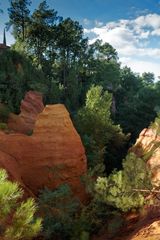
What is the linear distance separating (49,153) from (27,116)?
6207 millimetres

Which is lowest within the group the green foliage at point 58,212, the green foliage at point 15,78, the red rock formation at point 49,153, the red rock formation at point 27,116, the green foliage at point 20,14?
the green foliage at point 58,212

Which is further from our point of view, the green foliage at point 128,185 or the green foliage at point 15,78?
the green foliage at point 15,78

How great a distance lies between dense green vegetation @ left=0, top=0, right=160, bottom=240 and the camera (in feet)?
45.4

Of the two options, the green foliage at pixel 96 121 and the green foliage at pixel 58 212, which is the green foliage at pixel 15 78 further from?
the green foliage at pixel 58 212

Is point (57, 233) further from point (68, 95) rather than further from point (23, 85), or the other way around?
point (68, 95)

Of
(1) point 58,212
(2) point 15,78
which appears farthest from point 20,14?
(1) point 58,212

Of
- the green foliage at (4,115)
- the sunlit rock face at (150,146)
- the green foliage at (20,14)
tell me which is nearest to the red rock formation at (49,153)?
the sunlit rock face at (150,146)

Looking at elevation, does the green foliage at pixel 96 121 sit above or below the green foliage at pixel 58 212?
above

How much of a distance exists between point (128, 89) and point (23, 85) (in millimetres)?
27433

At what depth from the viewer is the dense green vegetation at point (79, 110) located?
45.4 feet

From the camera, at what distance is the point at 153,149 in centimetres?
2197

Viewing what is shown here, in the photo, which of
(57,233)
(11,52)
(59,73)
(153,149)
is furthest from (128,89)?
(57,233)

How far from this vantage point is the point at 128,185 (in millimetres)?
13461

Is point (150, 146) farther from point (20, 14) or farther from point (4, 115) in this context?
point (20, 14)
